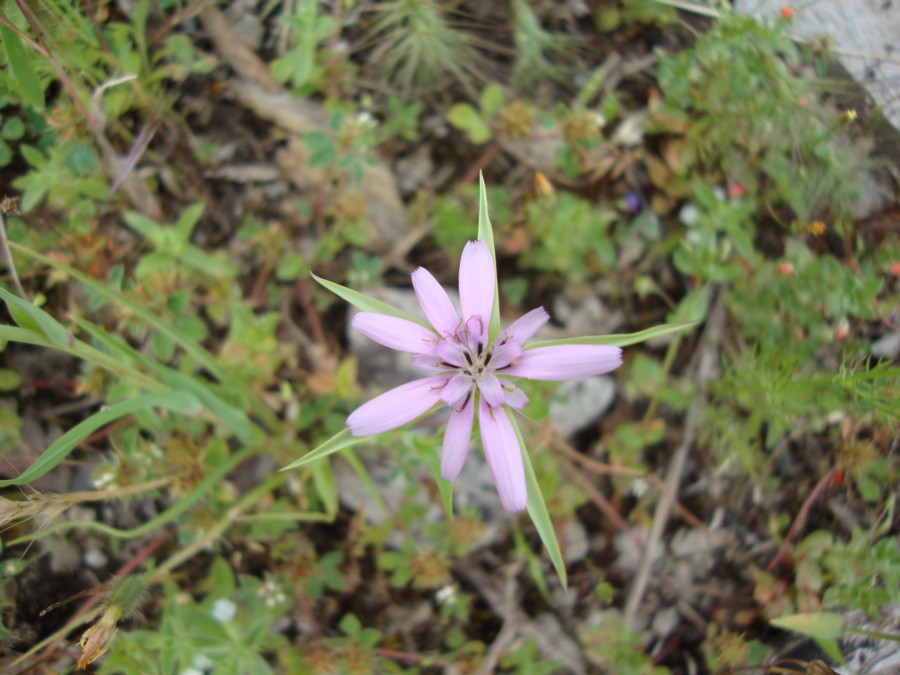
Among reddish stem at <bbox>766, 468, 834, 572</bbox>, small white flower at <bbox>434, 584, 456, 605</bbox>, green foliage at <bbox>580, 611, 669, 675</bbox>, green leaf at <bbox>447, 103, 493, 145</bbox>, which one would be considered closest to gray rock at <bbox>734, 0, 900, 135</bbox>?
green leaf at <bbox>447, 103, 493, 145</bbox>

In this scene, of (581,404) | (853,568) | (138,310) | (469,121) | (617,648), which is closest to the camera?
(138,310)

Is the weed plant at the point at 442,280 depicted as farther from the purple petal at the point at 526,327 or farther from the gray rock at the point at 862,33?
the purple petal at the point at 526,327

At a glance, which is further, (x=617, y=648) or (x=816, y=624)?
(x=617, y=648)

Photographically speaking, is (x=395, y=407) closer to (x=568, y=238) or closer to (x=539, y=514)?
(x=539, y=514)

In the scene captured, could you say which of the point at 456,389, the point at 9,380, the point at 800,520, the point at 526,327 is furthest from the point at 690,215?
the point at 9,380

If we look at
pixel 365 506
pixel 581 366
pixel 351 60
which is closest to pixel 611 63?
pixel 351 60

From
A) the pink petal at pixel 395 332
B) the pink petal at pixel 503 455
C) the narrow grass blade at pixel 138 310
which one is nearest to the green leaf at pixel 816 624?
the pink petal at pixel 503 455

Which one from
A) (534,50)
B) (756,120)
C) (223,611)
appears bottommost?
(223,611)
